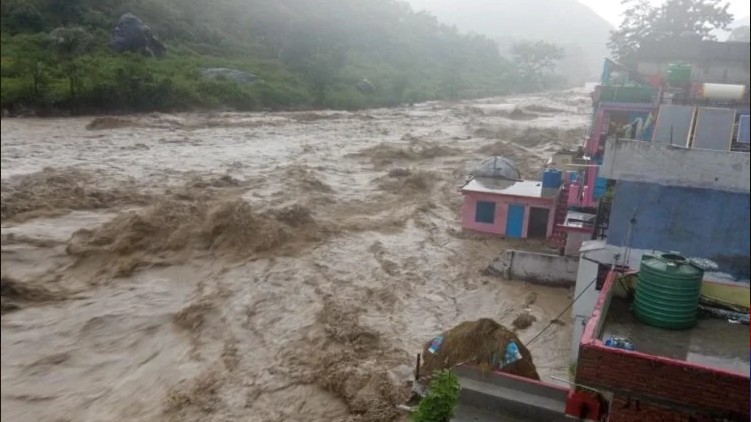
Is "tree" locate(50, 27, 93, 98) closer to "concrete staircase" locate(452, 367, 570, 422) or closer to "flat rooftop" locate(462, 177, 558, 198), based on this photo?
"flat rooftop" locate(462, 177, 558, 198)

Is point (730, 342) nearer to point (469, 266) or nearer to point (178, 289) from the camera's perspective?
point (469, 266)

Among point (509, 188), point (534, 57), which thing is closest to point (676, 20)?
point (509, 188)

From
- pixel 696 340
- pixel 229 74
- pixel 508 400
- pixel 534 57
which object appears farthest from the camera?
pixel 534 57

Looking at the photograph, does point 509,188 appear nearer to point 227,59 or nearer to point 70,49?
point 70,49

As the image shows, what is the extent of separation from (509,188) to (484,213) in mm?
881

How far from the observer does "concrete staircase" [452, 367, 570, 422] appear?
673 cm

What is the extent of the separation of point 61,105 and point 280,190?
18.6 feet

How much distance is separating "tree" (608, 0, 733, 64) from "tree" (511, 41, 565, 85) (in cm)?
3931

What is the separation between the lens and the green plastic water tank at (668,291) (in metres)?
5.50

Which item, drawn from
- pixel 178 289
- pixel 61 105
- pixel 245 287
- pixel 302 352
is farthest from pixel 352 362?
pixel 61 105

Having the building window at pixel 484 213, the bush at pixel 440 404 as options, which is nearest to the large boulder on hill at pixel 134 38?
the building window at pixel 484 213

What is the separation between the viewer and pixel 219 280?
11484 mm

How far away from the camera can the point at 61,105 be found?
44.8 feet

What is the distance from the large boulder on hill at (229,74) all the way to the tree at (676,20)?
1690 cm
